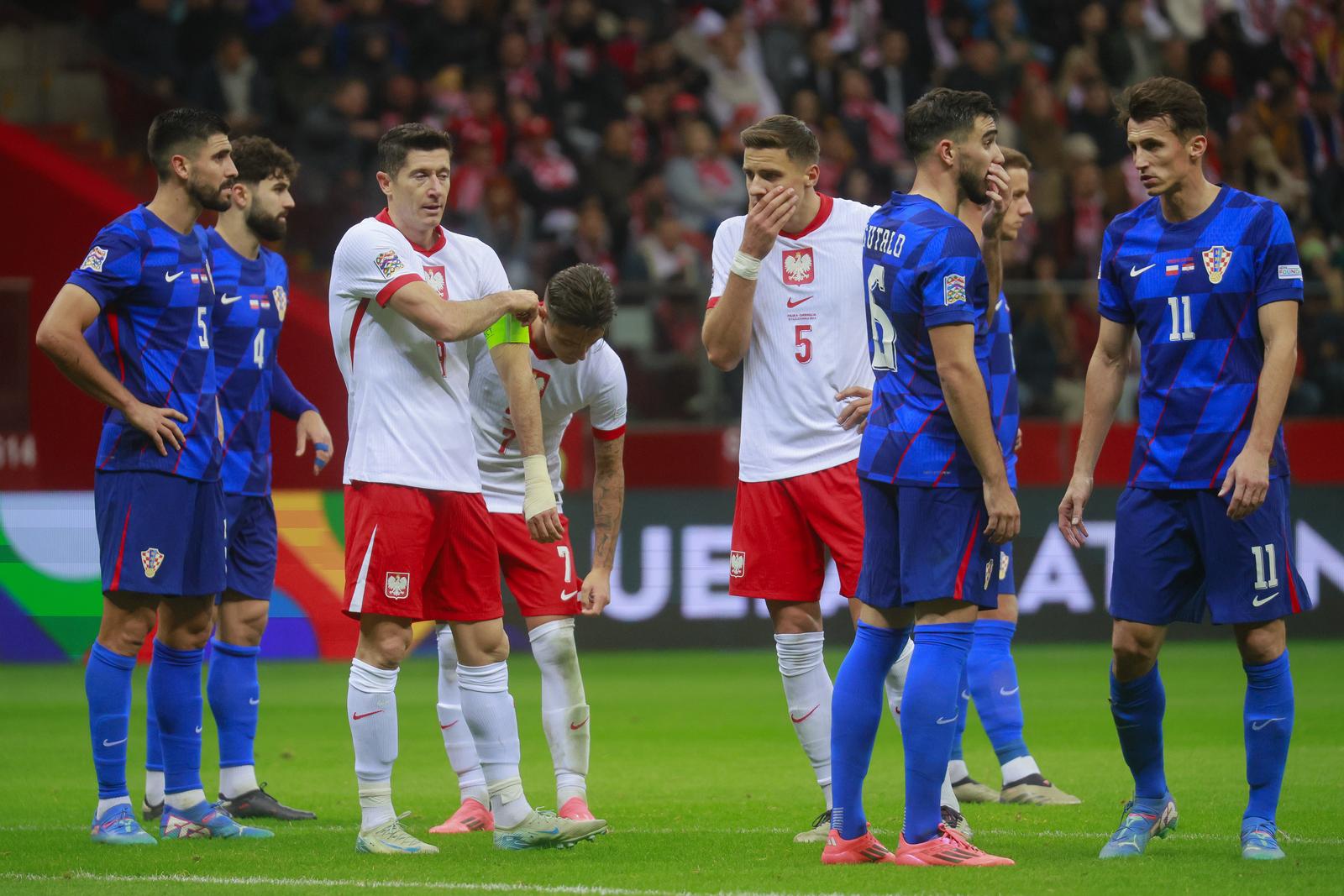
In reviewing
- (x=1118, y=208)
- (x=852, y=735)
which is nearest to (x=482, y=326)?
(x=852, y=735)

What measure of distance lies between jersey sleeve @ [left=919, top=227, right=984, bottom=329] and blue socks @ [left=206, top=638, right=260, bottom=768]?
3.67 meters

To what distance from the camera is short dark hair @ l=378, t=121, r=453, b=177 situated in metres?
6.18

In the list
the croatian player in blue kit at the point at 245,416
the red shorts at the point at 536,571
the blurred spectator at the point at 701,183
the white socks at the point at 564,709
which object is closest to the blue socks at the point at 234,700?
the croatian player in blue kit at the point at 245,416

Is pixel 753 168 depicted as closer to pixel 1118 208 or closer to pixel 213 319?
pixel 213 319

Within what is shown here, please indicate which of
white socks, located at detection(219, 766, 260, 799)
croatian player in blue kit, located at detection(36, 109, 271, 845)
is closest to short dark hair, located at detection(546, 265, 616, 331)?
croatian player in blue kit, located at detection(36, 109, 271, 845)

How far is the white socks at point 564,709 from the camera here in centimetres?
651

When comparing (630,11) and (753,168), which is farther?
(630,11)

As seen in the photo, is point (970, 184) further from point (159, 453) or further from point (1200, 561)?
point (159, 453)

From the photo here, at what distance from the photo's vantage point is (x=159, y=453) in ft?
21.3

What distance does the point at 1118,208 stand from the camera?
1739 centimetres

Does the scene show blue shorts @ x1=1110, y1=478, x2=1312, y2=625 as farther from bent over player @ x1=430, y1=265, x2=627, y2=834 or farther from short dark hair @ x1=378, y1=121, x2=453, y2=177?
short dark hair @ x1=378, y1=121, x2=453, y2=177

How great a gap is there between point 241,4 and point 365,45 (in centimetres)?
159

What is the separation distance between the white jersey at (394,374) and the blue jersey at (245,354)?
62.7 inches

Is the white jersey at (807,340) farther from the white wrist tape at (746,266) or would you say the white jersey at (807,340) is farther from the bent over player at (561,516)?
the bent over player at (561,516)
